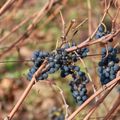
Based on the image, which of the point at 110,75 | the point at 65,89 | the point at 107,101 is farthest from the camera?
the point at 65,89

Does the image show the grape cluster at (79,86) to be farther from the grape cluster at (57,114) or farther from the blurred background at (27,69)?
the blurred background at (27,69)

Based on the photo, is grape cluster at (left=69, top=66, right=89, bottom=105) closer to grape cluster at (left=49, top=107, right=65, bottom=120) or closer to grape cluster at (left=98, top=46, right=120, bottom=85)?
grape cluster at (left=98, top=46, right=120, bottom=85)

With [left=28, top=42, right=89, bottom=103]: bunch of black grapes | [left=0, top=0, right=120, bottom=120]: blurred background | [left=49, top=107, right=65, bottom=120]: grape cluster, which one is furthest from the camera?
[left=0, top=0, right=120, bottom=120]: blurred background

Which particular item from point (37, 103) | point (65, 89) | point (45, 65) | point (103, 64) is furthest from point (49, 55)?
point (37, 103)

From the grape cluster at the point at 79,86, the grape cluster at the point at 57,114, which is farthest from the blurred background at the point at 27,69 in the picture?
the grape cluster at the point at 79,86

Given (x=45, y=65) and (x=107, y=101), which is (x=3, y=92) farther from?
(x=45, y=65)

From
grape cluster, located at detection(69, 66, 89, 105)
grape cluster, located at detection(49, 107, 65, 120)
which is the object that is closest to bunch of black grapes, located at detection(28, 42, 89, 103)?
grape cluster, located at detection(69, 66, 89, 105)
